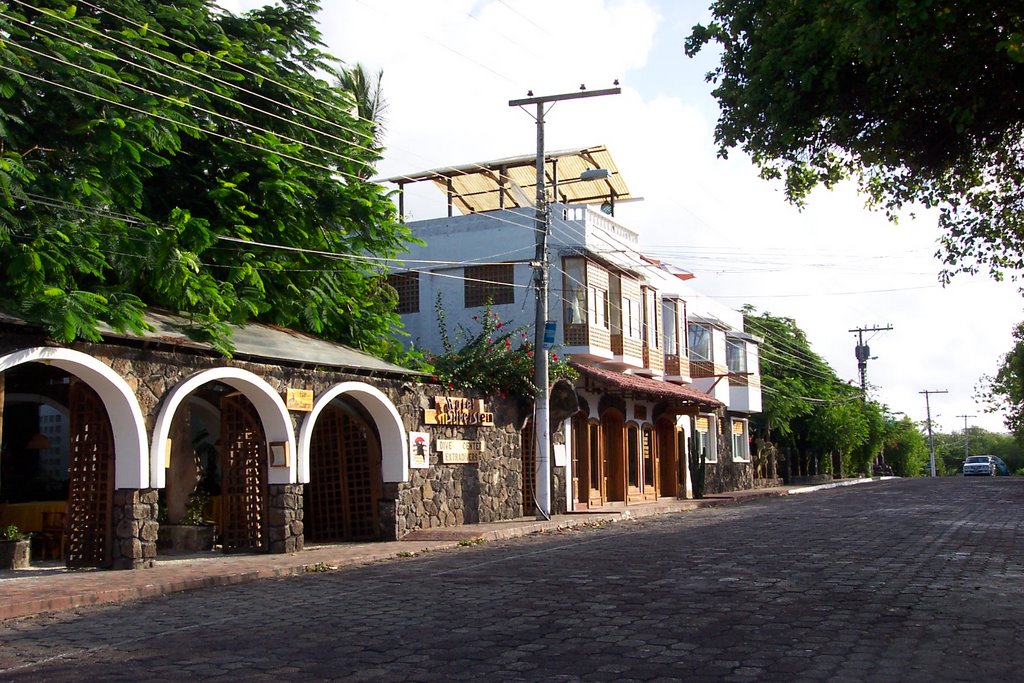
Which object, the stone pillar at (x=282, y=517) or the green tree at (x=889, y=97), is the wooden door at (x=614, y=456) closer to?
the stone pillar at (x=282, y=517)

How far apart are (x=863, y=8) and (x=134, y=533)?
11885 mm

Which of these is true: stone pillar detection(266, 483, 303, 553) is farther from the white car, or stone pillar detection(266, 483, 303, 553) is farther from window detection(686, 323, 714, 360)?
the white car

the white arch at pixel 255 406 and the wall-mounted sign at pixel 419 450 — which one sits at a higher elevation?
the white arch at pixel 255 406

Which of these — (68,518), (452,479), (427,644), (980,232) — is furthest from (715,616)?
(452,479)

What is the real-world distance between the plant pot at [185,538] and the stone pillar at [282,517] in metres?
1.51

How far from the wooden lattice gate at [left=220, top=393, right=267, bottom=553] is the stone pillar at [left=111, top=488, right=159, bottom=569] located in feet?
9.63

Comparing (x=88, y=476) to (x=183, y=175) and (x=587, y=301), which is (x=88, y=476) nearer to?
(x=183, y=175)

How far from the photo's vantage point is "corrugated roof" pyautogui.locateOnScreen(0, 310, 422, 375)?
15.3 meters

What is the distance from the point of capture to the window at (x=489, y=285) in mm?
29906

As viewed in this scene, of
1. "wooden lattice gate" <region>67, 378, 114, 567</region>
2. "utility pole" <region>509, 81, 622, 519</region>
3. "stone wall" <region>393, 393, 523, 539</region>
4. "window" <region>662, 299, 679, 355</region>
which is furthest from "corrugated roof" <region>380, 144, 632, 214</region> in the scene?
"wooden lattice gate" <region>67, 378, 114, 567</region>

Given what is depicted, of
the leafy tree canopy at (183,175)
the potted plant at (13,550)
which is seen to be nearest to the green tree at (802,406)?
the leafy tree canopy at (183,175)

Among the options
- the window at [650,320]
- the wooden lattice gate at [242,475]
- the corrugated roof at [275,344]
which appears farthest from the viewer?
the window at [650,320]

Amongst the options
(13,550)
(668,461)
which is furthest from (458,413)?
(668,461)

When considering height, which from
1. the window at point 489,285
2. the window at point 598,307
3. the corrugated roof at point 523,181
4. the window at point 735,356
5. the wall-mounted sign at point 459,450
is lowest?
the wall-mounted sign at point 459,450
